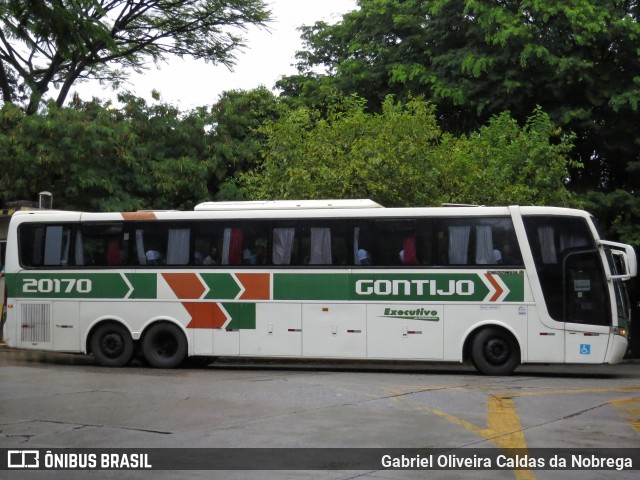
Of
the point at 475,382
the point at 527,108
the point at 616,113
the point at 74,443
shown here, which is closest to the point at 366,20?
the point at 527,108

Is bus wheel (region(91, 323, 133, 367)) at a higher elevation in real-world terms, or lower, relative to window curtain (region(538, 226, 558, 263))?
lower

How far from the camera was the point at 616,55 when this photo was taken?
1110 inches

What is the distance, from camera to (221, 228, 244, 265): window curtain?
19.1 meters

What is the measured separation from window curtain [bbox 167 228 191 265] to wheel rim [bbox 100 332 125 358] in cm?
186

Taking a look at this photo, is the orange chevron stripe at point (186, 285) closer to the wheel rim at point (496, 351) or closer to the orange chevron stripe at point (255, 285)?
the orange chevron stripe at point (255, 285)

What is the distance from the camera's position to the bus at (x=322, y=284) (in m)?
17.9

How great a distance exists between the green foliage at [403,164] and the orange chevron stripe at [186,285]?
4952 mm

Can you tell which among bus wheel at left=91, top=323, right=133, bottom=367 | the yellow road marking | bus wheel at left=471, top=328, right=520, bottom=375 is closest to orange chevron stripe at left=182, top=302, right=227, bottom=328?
bus wheel at left=91, top=323, right=133, bottom=367

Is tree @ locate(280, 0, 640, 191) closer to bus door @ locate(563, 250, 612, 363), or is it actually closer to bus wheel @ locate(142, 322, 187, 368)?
bus door @ locate(563, 250, 612, 363)

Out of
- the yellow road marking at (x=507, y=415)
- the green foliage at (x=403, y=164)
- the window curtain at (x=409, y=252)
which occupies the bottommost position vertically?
the yellow road marking at (x=507, y=415)

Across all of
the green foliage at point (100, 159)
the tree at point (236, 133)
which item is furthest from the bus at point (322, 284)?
the tree at point (236, 133)

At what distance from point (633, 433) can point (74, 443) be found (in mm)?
5791

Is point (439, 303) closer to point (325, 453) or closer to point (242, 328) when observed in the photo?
point (242, 328)

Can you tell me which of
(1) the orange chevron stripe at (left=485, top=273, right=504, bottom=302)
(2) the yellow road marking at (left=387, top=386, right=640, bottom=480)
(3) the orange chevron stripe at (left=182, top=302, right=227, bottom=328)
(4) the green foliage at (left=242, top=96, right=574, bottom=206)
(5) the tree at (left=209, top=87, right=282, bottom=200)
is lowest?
(2) the yellow road marking at (left=387, top=386, right=640, bottom=480)
